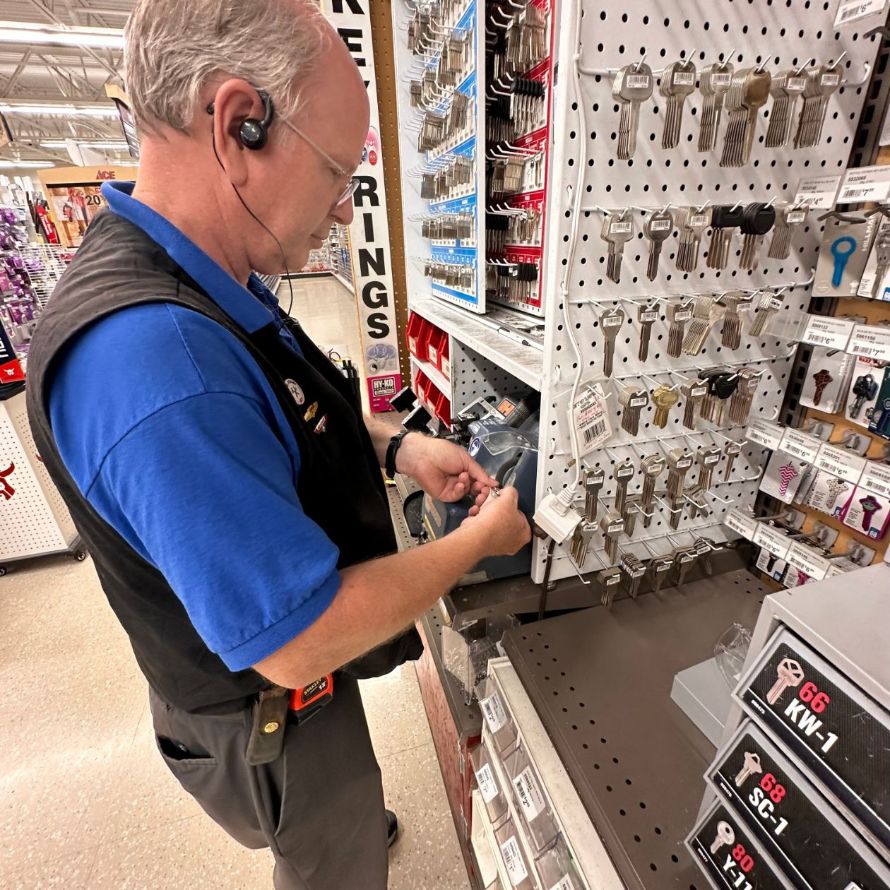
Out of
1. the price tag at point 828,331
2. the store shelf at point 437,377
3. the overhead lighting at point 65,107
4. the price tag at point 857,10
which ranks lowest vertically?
the store shelf at point 437,377

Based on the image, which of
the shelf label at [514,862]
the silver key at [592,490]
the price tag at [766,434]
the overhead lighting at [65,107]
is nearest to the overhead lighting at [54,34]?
the overhead lighting at [65,107]

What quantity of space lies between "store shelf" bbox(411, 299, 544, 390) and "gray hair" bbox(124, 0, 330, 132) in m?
0.64

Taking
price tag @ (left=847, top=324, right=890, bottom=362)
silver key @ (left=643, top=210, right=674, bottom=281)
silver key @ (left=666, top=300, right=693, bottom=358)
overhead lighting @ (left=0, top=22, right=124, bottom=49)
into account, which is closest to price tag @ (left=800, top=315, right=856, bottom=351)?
price tag @ (left=847, top=324, right=890, bottom=362)

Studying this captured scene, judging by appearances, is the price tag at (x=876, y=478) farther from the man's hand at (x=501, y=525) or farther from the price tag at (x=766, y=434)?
the man's hand at (x=501, y=525)

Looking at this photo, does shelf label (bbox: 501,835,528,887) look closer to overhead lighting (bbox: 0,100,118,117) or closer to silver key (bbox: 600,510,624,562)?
silver key (bbox: 600,510,624,562)

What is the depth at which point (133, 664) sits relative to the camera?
218cm

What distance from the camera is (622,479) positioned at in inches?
42.3

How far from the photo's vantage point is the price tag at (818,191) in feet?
2.82

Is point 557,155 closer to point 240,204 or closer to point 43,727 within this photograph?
point 240,204

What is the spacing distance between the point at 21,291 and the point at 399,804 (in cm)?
389

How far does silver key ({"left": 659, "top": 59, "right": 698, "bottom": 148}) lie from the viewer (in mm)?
762

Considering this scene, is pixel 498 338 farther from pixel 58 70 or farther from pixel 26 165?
pixel 26 165

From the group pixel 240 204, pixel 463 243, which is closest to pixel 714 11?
pixel 240 204

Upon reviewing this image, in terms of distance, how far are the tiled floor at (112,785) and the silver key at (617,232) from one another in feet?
5.79
